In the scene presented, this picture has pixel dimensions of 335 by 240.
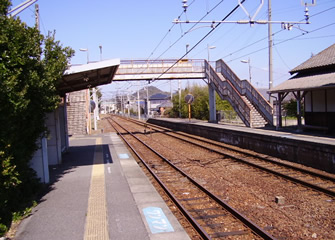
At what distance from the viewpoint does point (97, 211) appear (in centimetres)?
721

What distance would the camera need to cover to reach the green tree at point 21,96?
5.77m

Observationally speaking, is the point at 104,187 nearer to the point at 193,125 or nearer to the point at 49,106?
the point at 49,106

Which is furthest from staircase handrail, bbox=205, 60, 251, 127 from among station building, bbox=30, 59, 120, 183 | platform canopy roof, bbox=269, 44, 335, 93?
station building, bbox=30, 59, 120, 183

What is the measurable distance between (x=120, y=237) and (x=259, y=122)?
21.5 m

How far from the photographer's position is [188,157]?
1539 centimetres

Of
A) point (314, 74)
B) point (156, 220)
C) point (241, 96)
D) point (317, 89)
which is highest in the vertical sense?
point (314, 74)

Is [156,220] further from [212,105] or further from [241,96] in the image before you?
[212,105]

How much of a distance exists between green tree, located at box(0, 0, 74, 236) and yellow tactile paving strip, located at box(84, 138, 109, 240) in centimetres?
155

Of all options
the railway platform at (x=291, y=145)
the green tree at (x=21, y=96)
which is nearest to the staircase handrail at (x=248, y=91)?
the railway platform at (x=291, y=145)

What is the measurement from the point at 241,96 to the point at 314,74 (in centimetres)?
824

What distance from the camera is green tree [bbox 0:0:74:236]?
5.77 meters

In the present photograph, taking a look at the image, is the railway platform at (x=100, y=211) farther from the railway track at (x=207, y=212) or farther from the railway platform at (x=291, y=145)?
the railway platform at (x=291, y=145)

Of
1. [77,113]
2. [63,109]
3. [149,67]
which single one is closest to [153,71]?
[149,67]

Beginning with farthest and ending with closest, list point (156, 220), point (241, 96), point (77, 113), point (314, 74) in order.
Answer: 1. point (77, 113)
2. point (241, 96)
3. point (314, 74)
4. point (156, 220)
